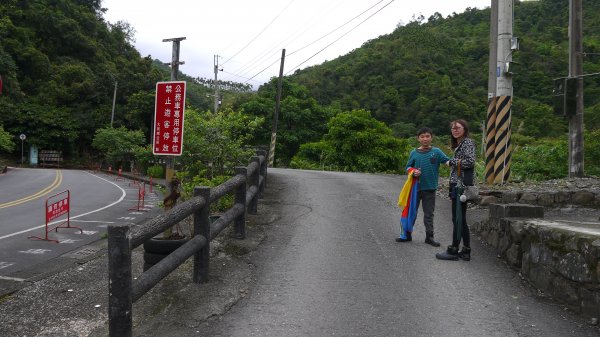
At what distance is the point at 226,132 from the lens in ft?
34.0

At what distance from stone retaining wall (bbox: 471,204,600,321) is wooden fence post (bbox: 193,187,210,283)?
11.3ft

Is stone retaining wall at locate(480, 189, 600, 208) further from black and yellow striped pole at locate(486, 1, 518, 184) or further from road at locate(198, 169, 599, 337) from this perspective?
black and yellow striped pole at locate(486, 1, 518, 184)

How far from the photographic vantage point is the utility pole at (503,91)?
1048cm

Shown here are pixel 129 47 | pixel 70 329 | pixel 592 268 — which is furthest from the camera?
pixel 129 47

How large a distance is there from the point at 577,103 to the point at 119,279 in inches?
499

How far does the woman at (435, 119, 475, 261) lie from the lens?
233 inches

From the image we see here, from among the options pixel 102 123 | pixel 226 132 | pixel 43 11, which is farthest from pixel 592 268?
pixel 43 11

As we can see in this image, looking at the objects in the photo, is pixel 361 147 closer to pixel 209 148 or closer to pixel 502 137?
pixel 502 137

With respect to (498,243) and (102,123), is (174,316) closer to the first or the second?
(498,243)


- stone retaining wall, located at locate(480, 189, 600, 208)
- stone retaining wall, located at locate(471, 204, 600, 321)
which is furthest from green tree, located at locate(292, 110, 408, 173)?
stone retaining wall, located at locate(471, 204, 600, 321)

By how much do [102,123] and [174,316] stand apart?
56.7 m

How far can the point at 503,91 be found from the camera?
10688 mm

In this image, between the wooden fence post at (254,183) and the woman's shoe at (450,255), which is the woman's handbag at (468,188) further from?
the wooden fence post at (254,183)

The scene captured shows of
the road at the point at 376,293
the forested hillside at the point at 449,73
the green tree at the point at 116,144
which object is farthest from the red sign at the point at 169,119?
the green tree at the point at 116,144
